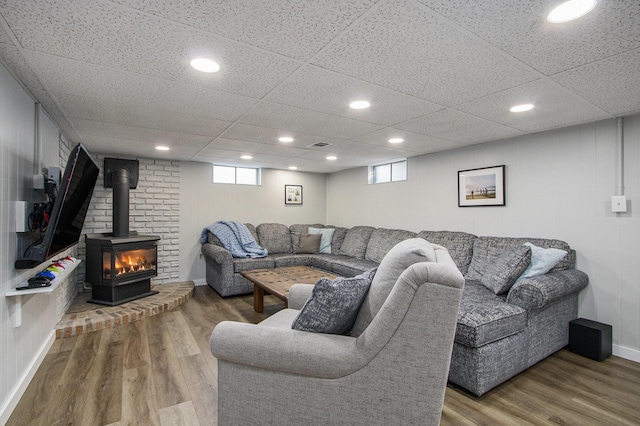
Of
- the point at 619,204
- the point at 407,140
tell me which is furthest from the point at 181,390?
the point at 619,204

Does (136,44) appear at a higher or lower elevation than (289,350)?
higher

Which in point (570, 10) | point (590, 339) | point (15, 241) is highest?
point (570, 10)

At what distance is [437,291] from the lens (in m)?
1.24

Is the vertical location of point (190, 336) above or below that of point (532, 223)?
below

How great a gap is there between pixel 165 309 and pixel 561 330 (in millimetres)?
4150

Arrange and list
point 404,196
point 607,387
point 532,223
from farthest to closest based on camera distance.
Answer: point 404,196 < point 532,223 < point 607,387

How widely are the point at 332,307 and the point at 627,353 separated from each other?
2.96 m

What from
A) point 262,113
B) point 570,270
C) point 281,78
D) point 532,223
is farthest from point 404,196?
point 281,78

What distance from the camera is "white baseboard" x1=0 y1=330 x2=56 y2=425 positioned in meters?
1.85

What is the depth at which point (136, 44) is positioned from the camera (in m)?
1.58

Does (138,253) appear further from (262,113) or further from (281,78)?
(281,78)

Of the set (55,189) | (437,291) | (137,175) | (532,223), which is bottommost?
(437,291)

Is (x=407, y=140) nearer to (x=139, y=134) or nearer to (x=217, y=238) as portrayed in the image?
(x=139, y=134)

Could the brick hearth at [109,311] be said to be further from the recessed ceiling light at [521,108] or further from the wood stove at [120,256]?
the recessed ceiling light at [521,108]
